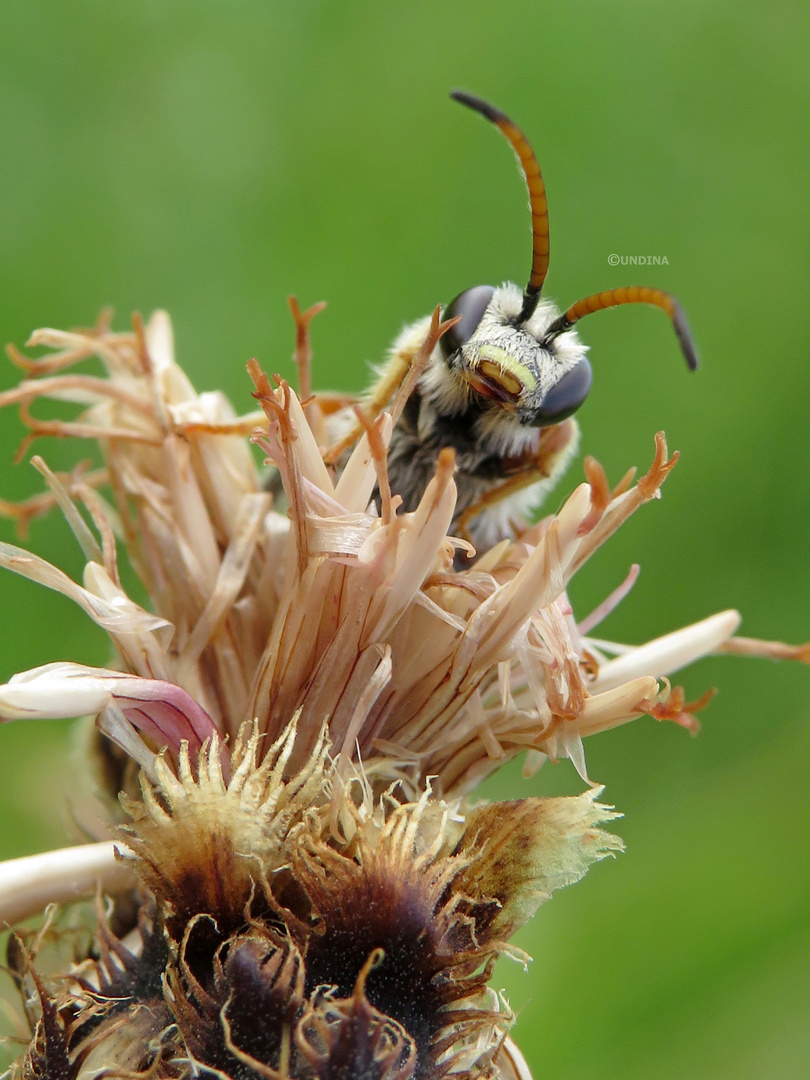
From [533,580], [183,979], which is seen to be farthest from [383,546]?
[183,979]

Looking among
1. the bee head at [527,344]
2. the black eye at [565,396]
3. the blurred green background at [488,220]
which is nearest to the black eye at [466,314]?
the bee head at [527,344]

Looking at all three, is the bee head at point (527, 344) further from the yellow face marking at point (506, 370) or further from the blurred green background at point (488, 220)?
the blurred green background at point (488, 220)

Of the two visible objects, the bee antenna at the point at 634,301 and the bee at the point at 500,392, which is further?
the bee at the point at 500,392

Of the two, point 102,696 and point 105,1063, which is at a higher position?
point 102,696

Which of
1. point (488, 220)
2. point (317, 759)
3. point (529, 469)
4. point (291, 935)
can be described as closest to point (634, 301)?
point (529, 469)

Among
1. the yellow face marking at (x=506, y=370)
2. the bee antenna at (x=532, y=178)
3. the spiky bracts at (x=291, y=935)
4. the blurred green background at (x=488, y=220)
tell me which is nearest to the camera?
the spiky bracts at (x=291, y=935)

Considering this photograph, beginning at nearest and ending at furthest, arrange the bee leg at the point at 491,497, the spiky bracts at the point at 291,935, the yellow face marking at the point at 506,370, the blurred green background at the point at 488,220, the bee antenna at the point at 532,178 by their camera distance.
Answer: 1. the spiky bracts at the point at 291,935
2. the bee antenna at the point at 532,178
3. the yellow face marking at the point at 506,370
4. the bee leg at the point at 491,497
5. the blurred green background at the point at 488,220

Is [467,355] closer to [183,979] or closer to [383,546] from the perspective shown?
[383,546]

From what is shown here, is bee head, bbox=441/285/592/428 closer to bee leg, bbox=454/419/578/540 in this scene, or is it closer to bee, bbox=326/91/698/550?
bee, bbox=326/91/698/550
